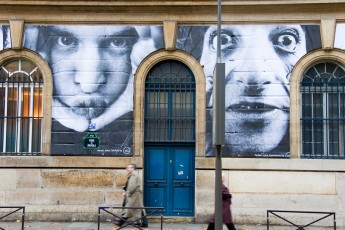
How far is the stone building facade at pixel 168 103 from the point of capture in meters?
15.2

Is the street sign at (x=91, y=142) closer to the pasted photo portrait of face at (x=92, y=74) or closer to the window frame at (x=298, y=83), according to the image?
the pasted photo portrait of face at (x=92, y=74)

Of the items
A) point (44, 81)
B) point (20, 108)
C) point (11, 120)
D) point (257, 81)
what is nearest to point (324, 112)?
point (257, 81)

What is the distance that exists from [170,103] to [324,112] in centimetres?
470

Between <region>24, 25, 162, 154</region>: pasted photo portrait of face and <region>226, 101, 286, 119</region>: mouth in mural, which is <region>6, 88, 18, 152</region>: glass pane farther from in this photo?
<region>226, 101, 286, 119</region>: mouth in mural

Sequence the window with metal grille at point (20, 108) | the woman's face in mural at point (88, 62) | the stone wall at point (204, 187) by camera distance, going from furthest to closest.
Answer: the window with metal grille at point (20, 108) → the woman's face in mural at point (88, 62) → the stone wall at point (204, 187)

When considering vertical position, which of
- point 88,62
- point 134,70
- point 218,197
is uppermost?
point 88,62

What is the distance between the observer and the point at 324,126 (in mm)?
15445

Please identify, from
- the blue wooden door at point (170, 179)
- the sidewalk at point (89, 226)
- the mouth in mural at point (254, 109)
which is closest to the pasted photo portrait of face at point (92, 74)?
the blue wooden door at point (170, 179)

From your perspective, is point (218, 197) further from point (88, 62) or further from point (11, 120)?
point (11, 120)

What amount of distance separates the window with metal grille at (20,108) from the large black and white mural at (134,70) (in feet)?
2.06

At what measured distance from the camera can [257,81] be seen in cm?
1543

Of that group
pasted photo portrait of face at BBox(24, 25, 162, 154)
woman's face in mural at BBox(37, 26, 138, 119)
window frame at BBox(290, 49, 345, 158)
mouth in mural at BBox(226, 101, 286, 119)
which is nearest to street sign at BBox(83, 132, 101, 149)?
pasted photo portrait of face at BBox(24, 25, 162, 154)

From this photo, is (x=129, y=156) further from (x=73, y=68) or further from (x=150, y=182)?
(x=73, y=68)

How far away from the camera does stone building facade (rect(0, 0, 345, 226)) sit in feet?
50.0
